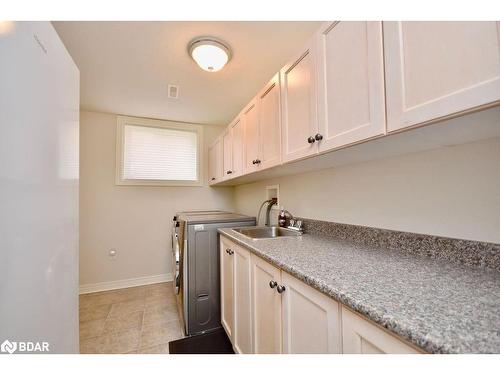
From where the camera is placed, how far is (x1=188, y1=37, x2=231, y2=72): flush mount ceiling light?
5.03 feet

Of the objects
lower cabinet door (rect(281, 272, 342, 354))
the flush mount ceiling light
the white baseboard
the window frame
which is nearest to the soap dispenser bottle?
lower cabinet door (rect(281, 272, 342, 354))

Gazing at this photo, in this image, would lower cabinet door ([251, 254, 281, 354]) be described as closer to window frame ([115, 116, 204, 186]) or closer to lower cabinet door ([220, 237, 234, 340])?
lower cabinet door ([220, 237, 234, 340])

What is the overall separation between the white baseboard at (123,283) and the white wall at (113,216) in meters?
0.02

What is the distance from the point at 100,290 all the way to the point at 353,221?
3142 mm

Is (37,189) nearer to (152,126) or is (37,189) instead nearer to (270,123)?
(270,123)

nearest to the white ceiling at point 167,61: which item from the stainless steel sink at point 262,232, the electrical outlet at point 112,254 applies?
the stainless steel sink at point 262,232

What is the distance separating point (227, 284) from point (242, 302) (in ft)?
1.09

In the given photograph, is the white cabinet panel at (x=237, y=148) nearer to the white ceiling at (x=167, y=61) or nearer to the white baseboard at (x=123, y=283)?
the white ceiling at (x=167, y=61)

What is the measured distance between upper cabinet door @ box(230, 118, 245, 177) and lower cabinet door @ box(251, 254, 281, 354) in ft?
3.45

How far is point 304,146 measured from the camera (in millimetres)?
1146

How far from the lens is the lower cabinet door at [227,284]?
5.14ft

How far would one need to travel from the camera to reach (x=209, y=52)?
5.21 feet
